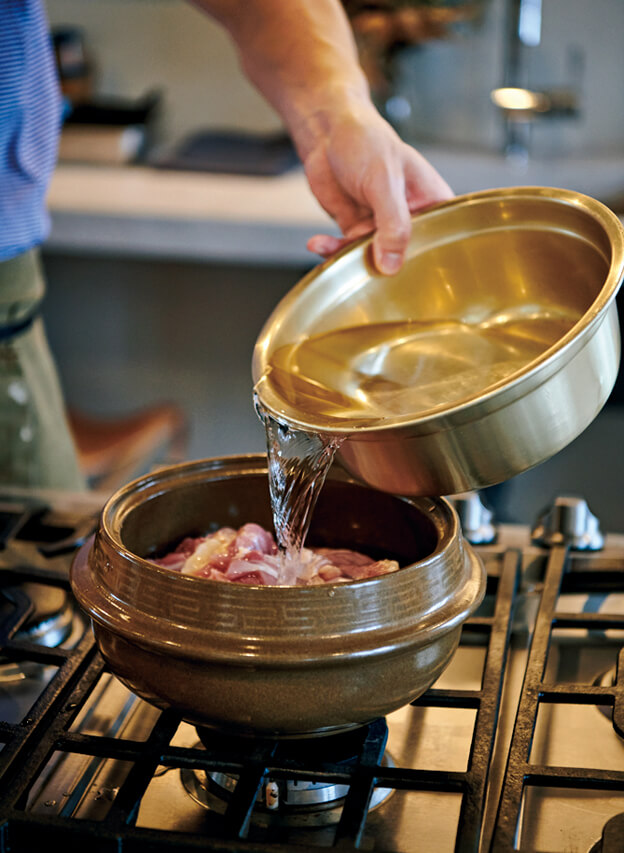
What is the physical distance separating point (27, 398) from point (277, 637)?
0.69 m

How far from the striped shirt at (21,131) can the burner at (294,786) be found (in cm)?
69

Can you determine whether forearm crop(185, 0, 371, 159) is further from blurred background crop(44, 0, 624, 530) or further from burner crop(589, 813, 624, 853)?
blurred background crop(44, 0, 624, 530)

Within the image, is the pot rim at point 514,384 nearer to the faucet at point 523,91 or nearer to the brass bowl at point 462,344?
the brass bowl at point 462,344

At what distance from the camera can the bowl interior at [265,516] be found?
31.3 inches

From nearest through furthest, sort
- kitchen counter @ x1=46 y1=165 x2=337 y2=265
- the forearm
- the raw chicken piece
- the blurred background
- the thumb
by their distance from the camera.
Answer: the raw chicken piece
the thumb
the forearm
kitchen counter @ x1=46 y1=165 x2=337 y2=265
the blurred background

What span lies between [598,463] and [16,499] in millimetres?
1633

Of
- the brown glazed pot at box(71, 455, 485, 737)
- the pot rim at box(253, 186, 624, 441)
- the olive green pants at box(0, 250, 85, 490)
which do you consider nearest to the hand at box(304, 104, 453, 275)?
the pot rim at box(253, 186, 624, 441)

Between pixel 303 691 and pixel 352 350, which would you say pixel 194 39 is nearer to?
pixel 352 350

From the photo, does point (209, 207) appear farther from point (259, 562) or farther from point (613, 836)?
point (613, 836)

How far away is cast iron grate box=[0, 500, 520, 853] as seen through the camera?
23.5 inches

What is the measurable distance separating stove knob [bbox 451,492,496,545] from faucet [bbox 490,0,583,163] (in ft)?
4.67

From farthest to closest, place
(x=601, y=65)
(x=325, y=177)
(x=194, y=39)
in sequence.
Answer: (x=194, y=39) < (x=601, y=65) < (x=325, y=177)

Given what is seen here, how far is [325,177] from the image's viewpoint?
103cm

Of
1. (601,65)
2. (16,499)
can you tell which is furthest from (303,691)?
(601,65)
